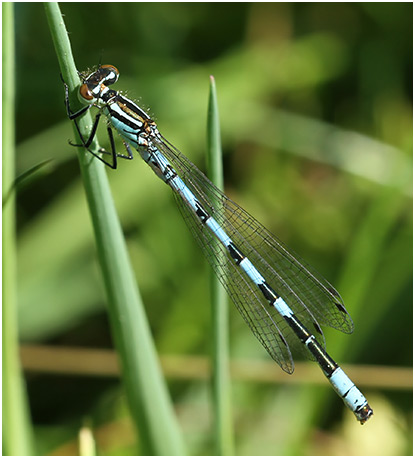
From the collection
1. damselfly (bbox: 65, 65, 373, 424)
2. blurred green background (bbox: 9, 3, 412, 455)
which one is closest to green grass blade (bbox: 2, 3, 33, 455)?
damselfly (bbox: 65, 65, 373, 424)

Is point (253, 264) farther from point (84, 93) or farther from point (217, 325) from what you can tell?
point (84, 93)

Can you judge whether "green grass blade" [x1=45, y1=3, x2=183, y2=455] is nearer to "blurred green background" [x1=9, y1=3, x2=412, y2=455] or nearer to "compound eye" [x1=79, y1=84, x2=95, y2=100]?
"compound eye" [x1=79, y1=84, x2=95, y2=100]

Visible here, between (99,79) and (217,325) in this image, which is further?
(99,79)

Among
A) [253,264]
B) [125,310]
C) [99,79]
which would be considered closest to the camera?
[125,310]

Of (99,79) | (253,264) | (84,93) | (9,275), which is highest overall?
(99,79)

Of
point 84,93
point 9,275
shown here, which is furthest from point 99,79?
point 9,275

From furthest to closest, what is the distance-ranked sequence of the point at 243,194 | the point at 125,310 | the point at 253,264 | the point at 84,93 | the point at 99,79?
the point at 243,194
the point at 253,264
the point at 99,79
the point at 84,93
the point at 125,310
